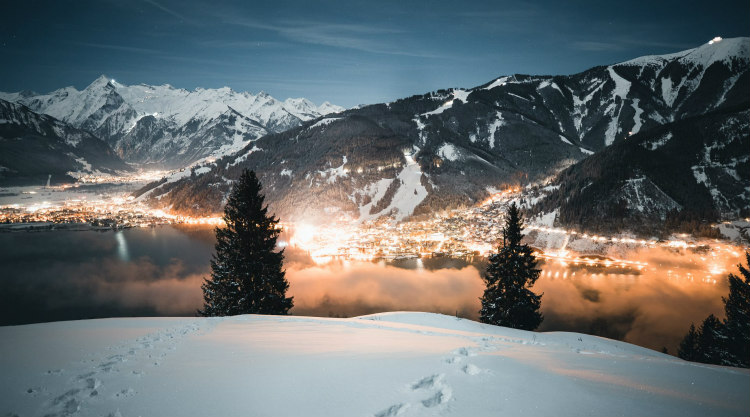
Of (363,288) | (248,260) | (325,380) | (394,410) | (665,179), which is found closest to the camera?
(394,410)

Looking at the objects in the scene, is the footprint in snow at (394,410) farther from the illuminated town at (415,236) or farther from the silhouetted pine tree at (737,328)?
the illuminated town at (415,236)

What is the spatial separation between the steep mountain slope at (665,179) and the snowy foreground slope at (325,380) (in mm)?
125943

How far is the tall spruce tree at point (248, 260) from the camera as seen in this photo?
76.6 ft

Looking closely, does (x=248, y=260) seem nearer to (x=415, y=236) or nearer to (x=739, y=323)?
(x=739, y=323)

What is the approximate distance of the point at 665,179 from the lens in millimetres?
119750

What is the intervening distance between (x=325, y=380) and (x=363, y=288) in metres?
70.1

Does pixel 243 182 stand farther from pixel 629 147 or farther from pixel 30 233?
pixel 629 147

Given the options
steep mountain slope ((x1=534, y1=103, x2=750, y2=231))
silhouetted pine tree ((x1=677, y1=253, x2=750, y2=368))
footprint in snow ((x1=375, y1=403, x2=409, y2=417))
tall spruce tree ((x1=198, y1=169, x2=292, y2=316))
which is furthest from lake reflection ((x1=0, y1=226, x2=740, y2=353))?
footprint in snow ((x1=375, y1=403, x2=409, y2=417))

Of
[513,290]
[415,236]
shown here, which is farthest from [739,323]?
[415,236]

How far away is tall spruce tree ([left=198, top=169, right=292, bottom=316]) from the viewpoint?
23.4 metres

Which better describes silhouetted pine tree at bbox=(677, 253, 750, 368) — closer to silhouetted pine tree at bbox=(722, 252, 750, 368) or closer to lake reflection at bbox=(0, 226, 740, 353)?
silhouetted pine tree at bbox=(722, 252, 750, 368)

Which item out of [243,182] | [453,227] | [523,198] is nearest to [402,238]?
[453,227]

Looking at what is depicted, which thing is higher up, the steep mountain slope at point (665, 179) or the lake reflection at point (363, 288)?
the steep mountain slope at point (665, 179)

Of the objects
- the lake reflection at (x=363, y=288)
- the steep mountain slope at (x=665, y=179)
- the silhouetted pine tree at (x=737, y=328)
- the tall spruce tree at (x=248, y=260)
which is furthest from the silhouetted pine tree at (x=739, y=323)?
the steep mountain slope at (x=665, y=179)
